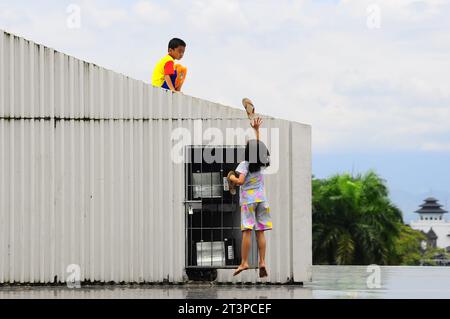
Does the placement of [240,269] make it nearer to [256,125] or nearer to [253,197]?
[253,197]

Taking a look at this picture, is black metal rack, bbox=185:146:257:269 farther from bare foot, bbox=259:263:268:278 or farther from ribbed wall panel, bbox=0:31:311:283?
bare foot, bbox=259:263:268:278

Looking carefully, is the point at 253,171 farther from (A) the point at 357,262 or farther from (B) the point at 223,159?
(A) the point at 357,262

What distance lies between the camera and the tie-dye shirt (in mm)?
15227

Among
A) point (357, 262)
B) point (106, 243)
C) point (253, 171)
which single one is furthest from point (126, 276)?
point (357, 262)

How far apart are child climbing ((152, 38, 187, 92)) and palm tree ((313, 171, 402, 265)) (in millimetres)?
31288

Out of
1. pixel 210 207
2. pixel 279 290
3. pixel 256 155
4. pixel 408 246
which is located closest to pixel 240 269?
pixel 279 290

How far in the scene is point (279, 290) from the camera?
1508cm

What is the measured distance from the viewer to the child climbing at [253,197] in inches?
598

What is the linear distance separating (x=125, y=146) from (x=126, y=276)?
6.69 feet

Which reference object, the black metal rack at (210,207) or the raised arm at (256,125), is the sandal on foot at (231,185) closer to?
A: the raised arm at (256,125)

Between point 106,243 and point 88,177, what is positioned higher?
point 88,177

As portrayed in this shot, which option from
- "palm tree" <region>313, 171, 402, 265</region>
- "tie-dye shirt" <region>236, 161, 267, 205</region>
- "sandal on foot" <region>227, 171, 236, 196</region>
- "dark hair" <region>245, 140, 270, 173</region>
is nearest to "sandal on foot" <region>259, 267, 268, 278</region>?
"tie-dye shirt" <region>236, 161, 267, 205</region>

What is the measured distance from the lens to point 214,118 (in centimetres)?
1627

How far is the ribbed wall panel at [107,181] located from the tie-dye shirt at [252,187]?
42.0 inches
